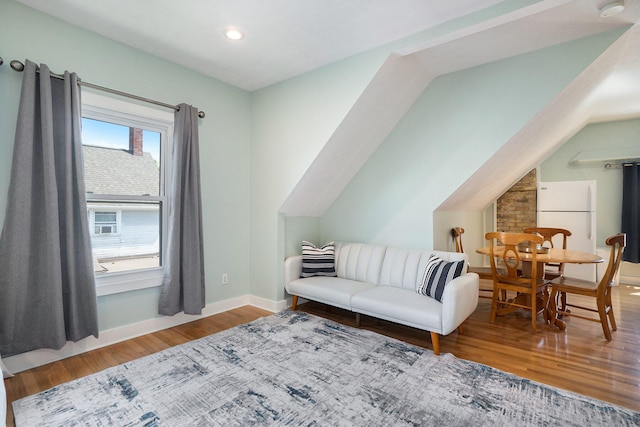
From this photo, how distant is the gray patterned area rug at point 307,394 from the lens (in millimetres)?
1793

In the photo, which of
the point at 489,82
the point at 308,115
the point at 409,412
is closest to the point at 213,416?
the point at 409,412

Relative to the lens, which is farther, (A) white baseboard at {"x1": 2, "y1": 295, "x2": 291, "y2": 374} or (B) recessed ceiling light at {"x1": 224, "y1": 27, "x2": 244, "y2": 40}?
(B) recessed ceiling light at {"x1": 224, "y1": 27, "x2": 244, "y2": 40}

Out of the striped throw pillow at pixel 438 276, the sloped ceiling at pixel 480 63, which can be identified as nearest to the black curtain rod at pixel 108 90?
the sloped ceiling at pixel 480 63

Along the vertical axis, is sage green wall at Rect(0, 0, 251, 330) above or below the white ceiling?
below

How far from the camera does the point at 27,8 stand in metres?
2.32

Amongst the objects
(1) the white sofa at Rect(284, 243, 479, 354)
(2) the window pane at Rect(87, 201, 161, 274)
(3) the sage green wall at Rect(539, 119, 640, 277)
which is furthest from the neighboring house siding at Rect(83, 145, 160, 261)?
(3) the sage green wall at Rect(539, 119, 640, 277)

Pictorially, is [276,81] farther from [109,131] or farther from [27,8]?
[27,8]

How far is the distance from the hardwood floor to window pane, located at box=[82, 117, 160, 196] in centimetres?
140

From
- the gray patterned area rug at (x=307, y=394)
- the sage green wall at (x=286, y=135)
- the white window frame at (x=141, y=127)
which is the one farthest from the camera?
the sage green wall at (x=286, y=135)

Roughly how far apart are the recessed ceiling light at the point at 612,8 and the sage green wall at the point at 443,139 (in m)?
0.40

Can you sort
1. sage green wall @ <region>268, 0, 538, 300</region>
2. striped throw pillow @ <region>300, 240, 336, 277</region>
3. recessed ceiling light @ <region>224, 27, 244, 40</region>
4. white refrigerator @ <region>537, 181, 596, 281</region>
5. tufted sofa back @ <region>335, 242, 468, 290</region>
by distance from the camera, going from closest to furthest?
recessed ceiling light @ <region>224, 27, 244, 40</region>, sage green wall @ <region>268, 0, 538, 300</region>, tufted sofa back @ <region>335, 242, 468, 290</region>, striped throw pillow @ <region>300, 240, 336, 277</region>, white refrigerator @ <region>537, 181, 596, 281</region>

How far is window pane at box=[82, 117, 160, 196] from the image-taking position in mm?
2705

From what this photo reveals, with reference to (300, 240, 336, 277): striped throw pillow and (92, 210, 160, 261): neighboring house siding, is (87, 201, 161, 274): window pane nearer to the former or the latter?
(92, 210, 160, 261): neighboring house siding

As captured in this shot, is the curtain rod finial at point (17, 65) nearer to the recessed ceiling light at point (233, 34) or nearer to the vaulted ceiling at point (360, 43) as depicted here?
the vaulted ceiling at point (360, 43)
